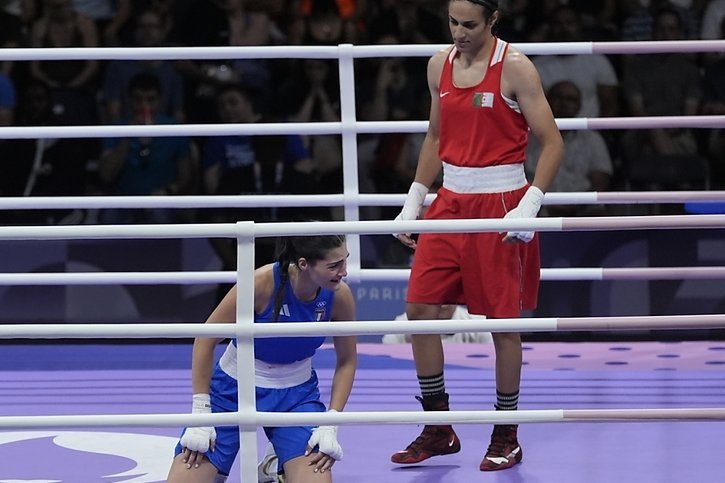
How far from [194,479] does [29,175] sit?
12.0 ft

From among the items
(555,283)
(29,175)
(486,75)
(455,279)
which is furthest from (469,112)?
(29,175)

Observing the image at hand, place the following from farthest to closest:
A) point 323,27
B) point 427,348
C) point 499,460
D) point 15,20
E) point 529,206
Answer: point 15,20 → point 323,27 → point 427,348 → point 499,460 → point 529,206

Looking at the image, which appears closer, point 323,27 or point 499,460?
point 499,460

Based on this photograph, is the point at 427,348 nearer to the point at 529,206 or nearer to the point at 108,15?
the point at 529,206

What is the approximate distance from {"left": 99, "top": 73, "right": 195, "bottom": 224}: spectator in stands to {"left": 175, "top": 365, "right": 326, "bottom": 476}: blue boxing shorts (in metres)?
3.22

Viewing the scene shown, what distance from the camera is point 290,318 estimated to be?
3754mm

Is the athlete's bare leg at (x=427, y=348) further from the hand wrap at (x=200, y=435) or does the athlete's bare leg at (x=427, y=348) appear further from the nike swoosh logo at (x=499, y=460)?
the hand wrap at (x=200, y=435)

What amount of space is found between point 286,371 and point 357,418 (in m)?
0.50

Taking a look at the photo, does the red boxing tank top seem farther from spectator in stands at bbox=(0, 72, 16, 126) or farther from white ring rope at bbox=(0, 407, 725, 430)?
spectator in stands at bbox=(0, 72, 16, 126)

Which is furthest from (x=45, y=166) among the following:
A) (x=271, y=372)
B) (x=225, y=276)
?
(x=271, y=372)

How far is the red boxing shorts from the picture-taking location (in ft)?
13.8

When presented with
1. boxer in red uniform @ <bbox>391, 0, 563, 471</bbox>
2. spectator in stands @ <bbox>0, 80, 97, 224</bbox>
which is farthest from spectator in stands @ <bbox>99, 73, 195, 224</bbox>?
boxer in red uniform @ <bbox>391, 0, 563, 471</bbox>

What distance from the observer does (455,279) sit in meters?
4.27

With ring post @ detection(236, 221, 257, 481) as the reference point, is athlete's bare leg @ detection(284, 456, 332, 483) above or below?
below
